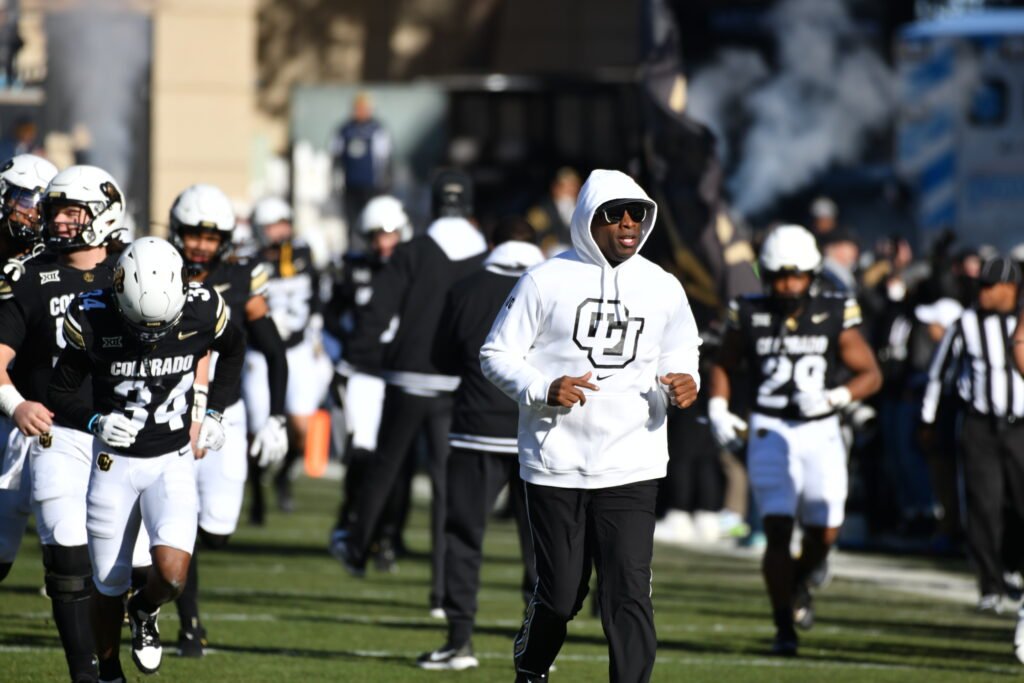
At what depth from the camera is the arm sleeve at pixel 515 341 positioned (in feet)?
27.1

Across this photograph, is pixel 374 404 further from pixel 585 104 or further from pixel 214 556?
pixel 585 104

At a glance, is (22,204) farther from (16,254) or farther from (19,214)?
(16,254)

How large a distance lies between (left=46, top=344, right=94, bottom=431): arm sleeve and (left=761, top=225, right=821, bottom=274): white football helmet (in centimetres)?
402

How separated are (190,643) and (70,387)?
2.16 meters

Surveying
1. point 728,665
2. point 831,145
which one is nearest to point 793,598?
point 728,665

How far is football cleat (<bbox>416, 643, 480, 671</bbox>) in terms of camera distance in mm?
10359

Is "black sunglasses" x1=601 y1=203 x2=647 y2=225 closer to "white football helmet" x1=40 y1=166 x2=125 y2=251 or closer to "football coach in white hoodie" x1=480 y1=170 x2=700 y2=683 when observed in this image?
"football coach in white hoodie" x1=480 y1=170 x2=700 y2=683

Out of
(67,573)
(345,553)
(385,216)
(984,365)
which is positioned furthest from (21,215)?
(984,365)

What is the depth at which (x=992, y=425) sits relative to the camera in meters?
12.9

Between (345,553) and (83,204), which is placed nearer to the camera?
(83,204)

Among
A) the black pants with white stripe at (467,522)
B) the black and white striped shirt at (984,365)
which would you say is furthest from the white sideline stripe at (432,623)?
the black and white striped shirt at (984,365)

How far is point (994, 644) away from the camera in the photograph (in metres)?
11.6

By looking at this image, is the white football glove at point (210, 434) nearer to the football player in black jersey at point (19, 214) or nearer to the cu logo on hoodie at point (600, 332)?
the football player in black jersey at point (19, 214)

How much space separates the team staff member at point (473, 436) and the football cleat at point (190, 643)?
1054mm
